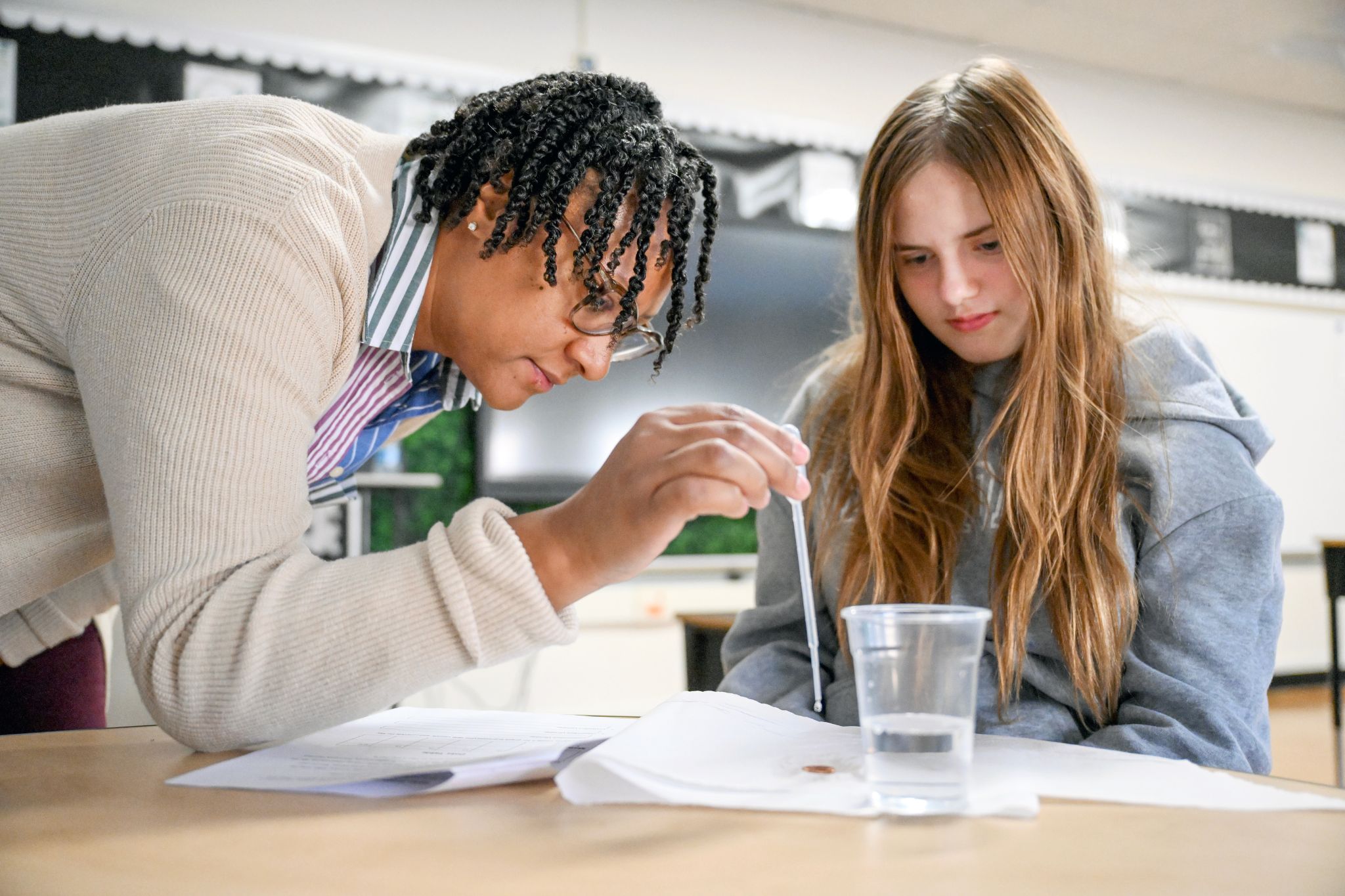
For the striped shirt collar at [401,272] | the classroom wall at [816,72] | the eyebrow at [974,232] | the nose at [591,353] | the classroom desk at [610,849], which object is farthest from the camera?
the classroom wall at [816,72]

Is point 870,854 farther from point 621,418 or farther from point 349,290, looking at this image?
point 621,418

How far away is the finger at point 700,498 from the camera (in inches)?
28.1

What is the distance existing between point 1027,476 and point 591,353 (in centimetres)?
47

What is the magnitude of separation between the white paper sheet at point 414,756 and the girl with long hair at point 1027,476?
329 millimetres

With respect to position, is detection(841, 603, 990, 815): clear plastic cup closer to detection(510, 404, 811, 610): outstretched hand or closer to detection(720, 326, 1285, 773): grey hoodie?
detection(510, 404, 811, 610): outstretched hand

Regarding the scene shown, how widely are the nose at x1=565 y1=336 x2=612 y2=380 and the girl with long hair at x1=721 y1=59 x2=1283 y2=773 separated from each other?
13.3 inches

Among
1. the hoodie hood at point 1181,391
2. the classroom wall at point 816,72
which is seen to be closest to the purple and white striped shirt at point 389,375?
the hoodie hood at point 1181,391

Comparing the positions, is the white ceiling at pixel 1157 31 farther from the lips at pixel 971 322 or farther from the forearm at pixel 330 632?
the forearm at pixel 330 632

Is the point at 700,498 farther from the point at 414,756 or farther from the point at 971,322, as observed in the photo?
the point at 971,322

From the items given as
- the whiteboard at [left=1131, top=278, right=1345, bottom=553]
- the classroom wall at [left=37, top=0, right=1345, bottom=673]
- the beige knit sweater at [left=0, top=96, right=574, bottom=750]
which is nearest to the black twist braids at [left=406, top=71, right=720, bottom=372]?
the beige knit sweater at [left=0, top=96, right=574, bottom=750]

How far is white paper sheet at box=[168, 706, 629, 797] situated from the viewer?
689 millimetres

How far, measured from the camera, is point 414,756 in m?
0.79

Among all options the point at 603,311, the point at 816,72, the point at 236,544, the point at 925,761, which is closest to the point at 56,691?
the point at 236,544

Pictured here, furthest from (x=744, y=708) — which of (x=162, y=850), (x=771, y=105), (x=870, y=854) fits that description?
(x=771, y=105)
